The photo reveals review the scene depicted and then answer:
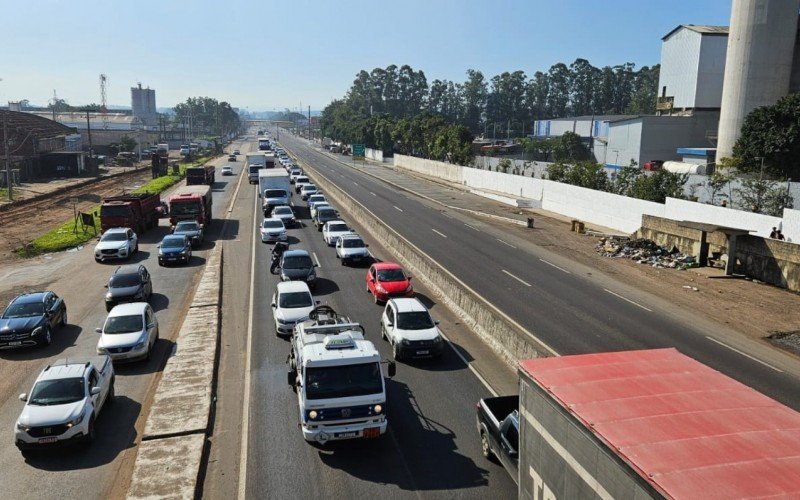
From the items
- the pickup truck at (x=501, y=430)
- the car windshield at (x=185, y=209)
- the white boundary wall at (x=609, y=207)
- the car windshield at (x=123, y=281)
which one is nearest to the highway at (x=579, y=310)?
the pickup truck at (x=501, y=430)

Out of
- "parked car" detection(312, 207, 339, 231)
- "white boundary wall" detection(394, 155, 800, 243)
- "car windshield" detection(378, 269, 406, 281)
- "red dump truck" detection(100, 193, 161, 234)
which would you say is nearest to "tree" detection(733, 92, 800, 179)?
"white boundary wall" detection(394, 155, 800, 243)

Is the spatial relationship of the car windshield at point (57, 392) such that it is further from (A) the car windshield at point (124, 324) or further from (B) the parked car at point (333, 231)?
(B) the parked car at point (333, 231)

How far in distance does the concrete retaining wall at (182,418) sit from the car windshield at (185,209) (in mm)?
20227

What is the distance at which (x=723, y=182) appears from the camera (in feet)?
132

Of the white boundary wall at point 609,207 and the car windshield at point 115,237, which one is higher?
the white boundary wall at point 609,207

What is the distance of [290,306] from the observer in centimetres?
2173

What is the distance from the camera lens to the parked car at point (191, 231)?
37531 millimetres

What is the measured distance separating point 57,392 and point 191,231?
24646 millimetres

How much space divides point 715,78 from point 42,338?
8230 centimetres

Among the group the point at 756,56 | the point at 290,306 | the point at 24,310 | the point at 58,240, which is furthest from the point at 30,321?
the point at 756,56

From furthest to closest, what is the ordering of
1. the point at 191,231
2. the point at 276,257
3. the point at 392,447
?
the point at 191,231 < the point at 276,257 < the point at 392,447

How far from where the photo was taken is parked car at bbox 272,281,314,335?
2089 centimetres

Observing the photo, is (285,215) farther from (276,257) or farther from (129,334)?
(129,334)

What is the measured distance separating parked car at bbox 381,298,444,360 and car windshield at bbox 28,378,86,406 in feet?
28.8
